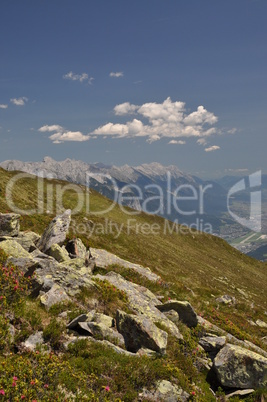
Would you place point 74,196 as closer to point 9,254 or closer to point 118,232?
point 118,232

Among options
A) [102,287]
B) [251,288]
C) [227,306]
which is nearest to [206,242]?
[251,288]

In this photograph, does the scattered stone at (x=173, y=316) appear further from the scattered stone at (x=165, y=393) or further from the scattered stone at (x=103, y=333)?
the scattered stone at (x=165, y=393)

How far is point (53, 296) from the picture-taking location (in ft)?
39.3

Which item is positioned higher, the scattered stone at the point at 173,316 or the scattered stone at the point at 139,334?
the scattered stone at the point at 139,334

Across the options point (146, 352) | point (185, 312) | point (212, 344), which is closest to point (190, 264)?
point (185, 312)

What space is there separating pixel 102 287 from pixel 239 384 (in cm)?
792

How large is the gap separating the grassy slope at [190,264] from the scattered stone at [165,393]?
1000 cm

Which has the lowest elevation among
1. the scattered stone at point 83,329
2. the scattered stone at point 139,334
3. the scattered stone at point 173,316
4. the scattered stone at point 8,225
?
the scattered stone at point 173,316

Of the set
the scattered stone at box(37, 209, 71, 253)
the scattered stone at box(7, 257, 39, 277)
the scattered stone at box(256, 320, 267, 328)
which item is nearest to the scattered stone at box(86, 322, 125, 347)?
the scattered stone at box(7, 257, 39, 277)

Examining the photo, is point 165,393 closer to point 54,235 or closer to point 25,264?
point 25,264

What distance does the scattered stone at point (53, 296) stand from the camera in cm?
1148

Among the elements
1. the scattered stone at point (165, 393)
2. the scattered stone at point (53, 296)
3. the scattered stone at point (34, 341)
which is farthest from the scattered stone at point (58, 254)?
the scattered stone at point (165, 393)

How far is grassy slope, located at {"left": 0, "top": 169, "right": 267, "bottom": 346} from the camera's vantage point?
24.4 metres

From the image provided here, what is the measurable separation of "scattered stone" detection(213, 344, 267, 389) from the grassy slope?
6.80 m
